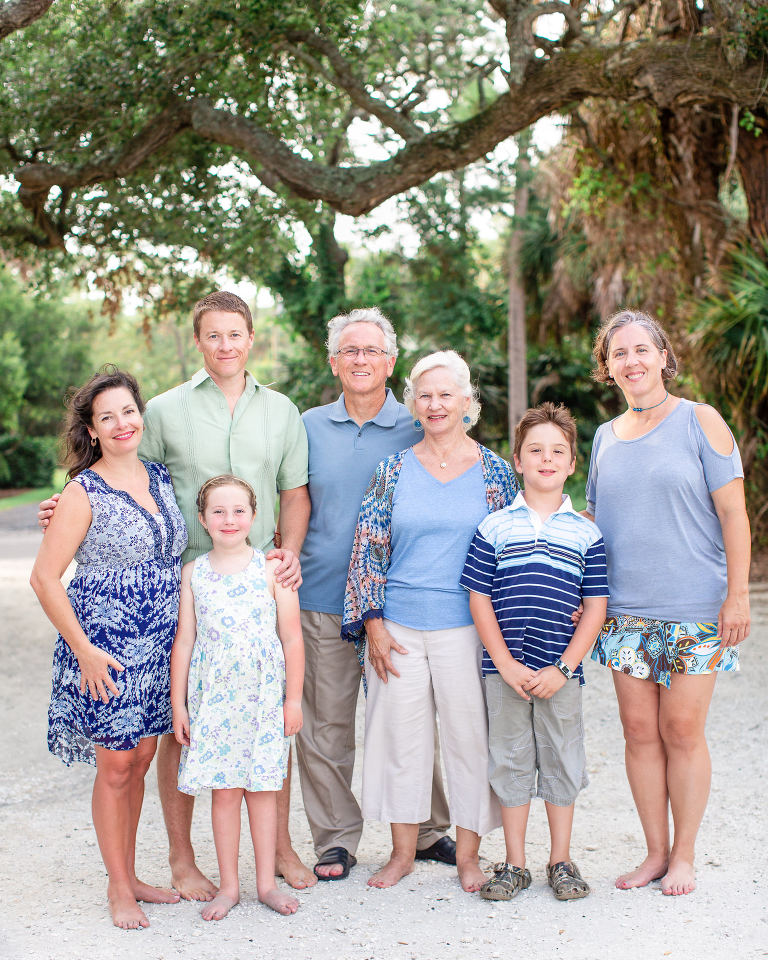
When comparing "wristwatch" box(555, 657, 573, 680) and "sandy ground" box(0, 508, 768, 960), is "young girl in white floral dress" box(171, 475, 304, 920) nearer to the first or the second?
"sandy ground" box(0, 508, 768, 960)

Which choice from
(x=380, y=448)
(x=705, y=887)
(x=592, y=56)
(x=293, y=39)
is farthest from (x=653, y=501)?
(x=293, y=39)

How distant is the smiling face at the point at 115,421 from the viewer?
3.25 metres

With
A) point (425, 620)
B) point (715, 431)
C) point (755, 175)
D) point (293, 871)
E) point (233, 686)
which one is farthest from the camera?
point (755, 175)

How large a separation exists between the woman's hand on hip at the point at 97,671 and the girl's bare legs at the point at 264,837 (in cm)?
63

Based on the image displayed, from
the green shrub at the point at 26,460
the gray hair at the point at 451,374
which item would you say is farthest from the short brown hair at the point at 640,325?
the green shrub at the point at 26,460

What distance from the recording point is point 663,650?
3.31 m

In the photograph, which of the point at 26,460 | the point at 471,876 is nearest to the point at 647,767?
the point at 471,876

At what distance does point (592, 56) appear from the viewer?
6441mm

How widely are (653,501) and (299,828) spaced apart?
2226 mm

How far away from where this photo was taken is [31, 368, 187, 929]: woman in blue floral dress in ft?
10.3

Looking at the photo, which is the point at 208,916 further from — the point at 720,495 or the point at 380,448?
the point at 720,495

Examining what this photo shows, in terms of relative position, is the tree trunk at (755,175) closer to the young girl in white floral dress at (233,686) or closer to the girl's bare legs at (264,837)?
the young girl in white floral dress at (233,686)

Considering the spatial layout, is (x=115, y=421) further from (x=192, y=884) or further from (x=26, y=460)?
(x=26, y=460)

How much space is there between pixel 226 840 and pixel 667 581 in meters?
1.80
